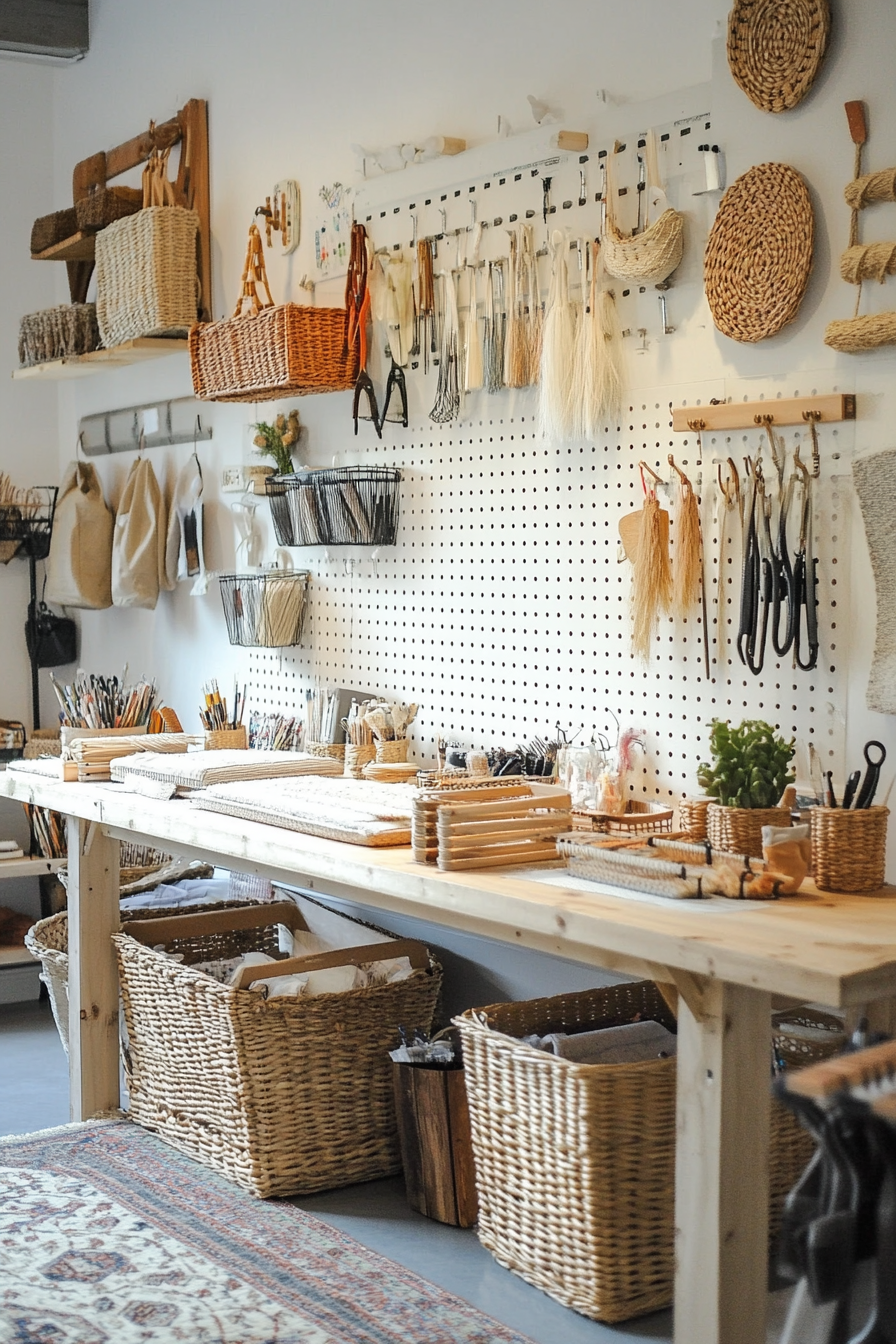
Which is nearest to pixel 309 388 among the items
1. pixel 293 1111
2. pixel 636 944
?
pixel 293 1111

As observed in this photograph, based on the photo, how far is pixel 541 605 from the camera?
3.71 metres

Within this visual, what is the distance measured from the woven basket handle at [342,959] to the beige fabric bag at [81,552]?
2.13 metres

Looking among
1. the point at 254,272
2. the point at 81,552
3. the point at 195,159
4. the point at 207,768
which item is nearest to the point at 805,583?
the point at 207,768

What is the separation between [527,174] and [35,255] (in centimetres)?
268

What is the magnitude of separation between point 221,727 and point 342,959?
0.90 m

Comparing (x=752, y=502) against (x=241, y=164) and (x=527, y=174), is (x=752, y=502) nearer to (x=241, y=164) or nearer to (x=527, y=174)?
(x=527, y=174)

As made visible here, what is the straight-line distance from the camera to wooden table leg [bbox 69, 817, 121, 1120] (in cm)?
405

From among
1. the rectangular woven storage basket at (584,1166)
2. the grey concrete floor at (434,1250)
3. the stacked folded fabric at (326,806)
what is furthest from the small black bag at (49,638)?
the rectangular woven storage basket at (584,1166)

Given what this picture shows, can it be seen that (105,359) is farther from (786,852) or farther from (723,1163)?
(723,1163)

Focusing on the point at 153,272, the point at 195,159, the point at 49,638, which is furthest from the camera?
the point at 49,638

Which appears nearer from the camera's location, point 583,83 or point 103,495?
point 583,83

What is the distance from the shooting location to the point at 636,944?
2.32 metres

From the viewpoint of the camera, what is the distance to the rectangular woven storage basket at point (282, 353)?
405cm

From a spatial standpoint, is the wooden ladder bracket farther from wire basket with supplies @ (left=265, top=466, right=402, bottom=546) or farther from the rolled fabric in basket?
the rolled fabric in basket
